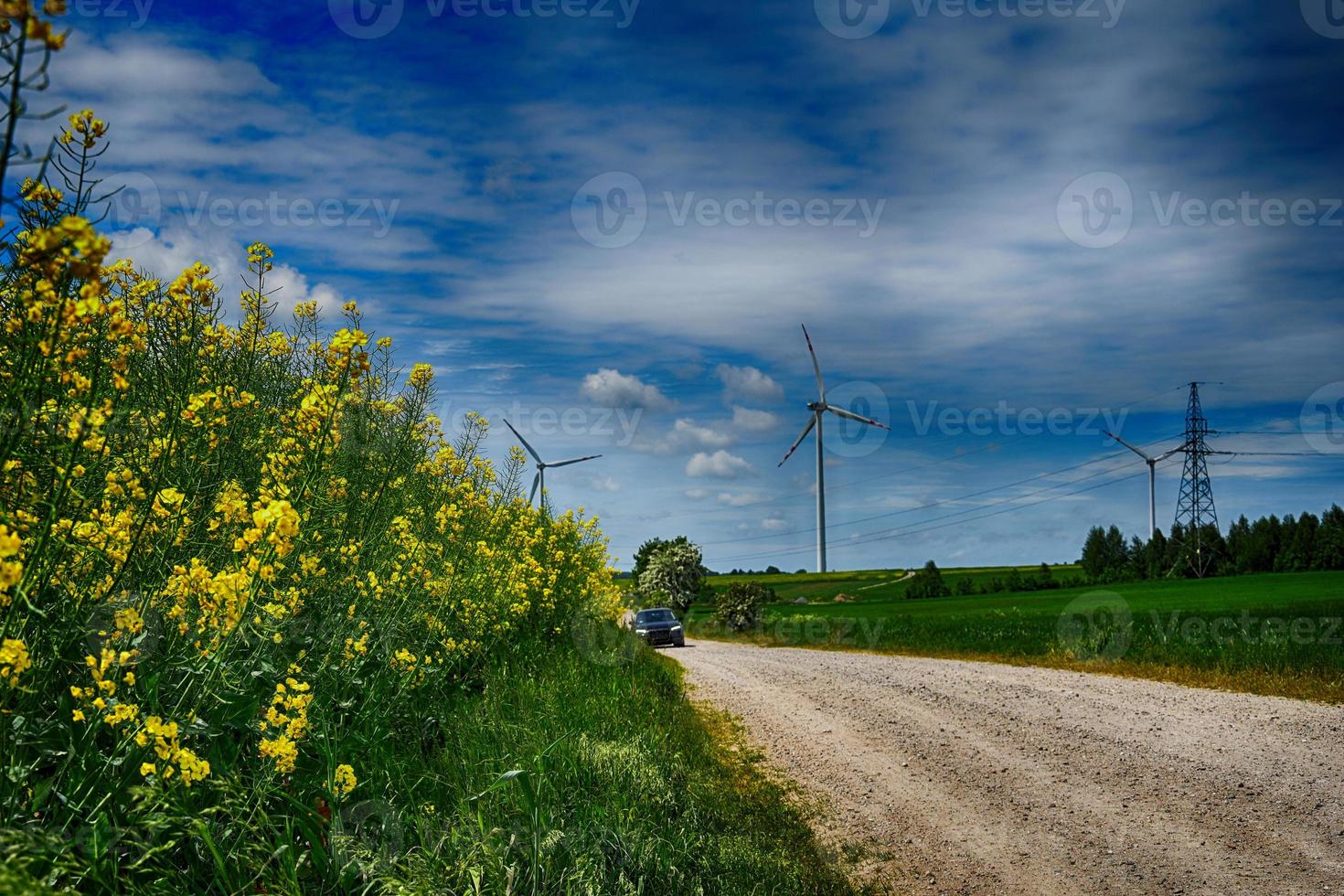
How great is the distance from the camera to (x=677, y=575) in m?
61.7

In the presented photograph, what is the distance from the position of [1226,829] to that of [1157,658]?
932 cm

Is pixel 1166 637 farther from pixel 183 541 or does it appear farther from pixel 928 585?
pixel 928 585

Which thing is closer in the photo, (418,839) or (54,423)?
(54,423)

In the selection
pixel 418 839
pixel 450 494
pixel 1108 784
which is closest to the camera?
pixel 418 839

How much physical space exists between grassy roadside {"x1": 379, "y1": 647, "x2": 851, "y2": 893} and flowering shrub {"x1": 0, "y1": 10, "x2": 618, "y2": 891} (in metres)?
0.48

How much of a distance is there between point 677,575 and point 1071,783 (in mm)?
53604

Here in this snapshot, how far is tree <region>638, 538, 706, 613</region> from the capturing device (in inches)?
2416

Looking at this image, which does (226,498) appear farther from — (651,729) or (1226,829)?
(1226,829)

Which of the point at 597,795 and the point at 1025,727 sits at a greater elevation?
the point at 597,795

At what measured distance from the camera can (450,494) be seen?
9.54m

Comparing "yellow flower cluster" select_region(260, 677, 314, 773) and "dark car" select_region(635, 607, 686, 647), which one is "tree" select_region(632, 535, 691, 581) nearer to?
"dark car" select_region(635, 607, 686, 647)

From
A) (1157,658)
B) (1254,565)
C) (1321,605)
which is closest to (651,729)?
(1157,658)

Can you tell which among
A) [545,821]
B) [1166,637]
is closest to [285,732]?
[545,821]

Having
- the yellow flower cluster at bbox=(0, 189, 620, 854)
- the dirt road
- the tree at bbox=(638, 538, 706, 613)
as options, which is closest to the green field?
the dirt road
